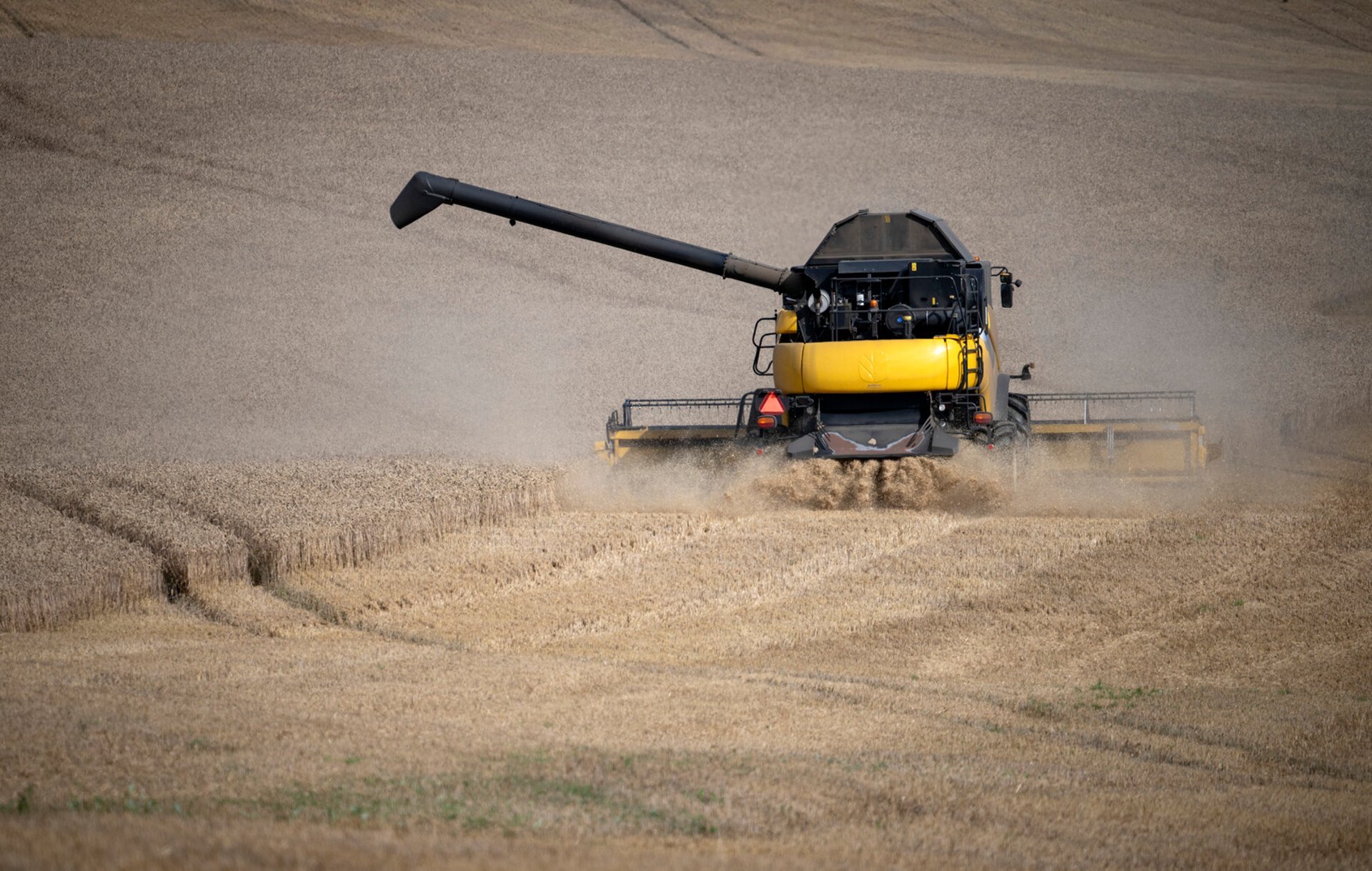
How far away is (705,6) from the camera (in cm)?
5662

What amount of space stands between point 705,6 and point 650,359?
31.2 metres

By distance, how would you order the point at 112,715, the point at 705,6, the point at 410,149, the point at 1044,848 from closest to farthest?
the point at 1044,848
the point at 112,715
the point at 410,149
the point at 705,6

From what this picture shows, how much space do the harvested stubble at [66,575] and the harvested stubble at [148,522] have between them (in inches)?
8.8

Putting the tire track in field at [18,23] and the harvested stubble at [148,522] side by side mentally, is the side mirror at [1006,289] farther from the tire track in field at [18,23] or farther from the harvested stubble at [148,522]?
the tire track in field at [18,23]

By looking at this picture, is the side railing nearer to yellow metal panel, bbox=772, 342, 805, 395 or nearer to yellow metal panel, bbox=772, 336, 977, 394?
yellow metal panel, bbox=772, 342, 805, 395

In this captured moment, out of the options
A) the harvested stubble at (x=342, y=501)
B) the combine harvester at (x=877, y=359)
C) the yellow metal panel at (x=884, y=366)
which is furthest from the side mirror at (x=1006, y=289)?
the harvested stubble at (x=342, y=501)

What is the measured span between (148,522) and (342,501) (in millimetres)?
1942

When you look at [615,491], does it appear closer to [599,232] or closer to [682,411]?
[599,232]

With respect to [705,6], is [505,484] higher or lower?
lower

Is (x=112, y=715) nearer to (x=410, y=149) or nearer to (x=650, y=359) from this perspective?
(x=650, y=359)

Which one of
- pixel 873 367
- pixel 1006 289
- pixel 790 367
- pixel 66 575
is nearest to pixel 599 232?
pixel 790 367

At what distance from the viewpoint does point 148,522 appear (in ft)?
43.8

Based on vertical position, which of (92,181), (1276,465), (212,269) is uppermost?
(92,181)

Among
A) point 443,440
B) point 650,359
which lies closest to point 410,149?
point 650,359
